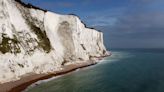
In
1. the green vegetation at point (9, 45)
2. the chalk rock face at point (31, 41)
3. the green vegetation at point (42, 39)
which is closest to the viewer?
the green vegetation at point (9, 45)

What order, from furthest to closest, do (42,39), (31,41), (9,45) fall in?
1. (42,39)
2. (31,41)
3. (9,45)

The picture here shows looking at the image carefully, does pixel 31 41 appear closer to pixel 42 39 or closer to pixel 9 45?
pixel 42 39

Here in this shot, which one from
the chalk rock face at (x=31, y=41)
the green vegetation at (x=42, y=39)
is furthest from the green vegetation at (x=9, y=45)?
the green vegetation at (x=42, y=39)

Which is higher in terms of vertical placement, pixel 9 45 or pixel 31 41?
pixel 31 41

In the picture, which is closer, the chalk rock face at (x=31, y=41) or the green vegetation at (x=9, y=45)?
the green vegetation at (x=9, y=45)

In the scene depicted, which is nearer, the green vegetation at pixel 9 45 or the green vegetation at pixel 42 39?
the green vegetation at pixel 9 45

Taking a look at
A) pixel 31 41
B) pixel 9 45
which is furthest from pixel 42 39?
pixel 9 45

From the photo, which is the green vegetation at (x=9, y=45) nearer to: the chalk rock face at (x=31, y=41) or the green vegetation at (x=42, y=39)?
the chalk rock face at (x=31, y=41)

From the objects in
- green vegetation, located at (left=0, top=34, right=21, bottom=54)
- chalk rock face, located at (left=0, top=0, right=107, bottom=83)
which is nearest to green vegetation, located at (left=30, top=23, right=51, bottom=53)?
chalk rock face, located at (left=0, top=0, right=107, bottom=83)

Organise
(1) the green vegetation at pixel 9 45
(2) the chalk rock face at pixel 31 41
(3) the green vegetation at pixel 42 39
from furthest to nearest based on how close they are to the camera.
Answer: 1. (3) the green vegetation at pixel 42 39
2. (2) the chalk rock face at pixel 31 41
3. (1) the green vegetation at pixel 9 45
